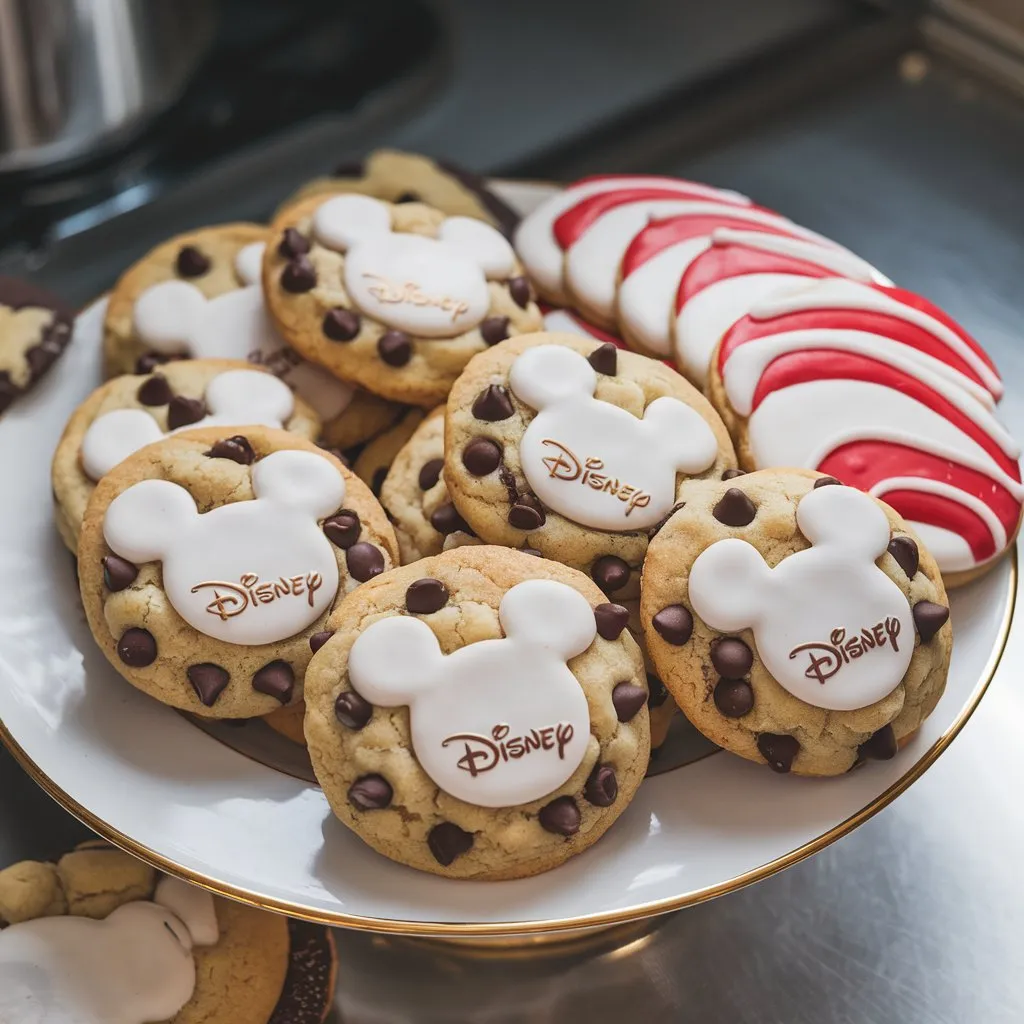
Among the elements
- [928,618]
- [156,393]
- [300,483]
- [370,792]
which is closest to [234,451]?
[300,483]

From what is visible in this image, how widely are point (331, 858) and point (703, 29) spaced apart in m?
1.80

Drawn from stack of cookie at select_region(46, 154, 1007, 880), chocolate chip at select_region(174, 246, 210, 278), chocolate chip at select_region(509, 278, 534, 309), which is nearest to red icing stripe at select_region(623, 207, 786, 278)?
stack of cookie at select_region(46, 154, 1007, 880)

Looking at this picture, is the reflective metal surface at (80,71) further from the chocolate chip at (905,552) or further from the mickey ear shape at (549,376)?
the chocolate chip at (905,552)

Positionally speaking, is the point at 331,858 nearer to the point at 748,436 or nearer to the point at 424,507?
the point at 424,507

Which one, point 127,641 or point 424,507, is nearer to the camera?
point 127,641

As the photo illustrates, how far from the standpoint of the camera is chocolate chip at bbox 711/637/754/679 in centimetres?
114

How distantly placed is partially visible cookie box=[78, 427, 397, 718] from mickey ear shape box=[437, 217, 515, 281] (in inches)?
15.1

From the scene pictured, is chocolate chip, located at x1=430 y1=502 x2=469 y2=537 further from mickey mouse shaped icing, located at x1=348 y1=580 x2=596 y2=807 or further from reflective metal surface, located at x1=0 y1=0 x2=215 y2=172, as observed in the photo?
reflective metal surface, located at x1=0 y1=0 x2=215 y2=172

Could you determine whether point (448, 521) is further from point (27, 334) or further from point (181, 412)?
point (27, 334)

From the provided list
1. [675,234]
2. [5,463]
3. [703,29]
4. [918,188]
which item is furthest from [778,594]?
[703,29]

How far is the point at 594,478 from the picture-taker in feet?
4.10

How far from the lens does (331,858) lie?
1.13m

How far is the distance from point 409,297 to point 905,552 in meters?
0.63

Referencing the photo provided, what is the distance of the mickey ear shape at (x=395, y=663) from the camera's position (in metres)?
1.10
